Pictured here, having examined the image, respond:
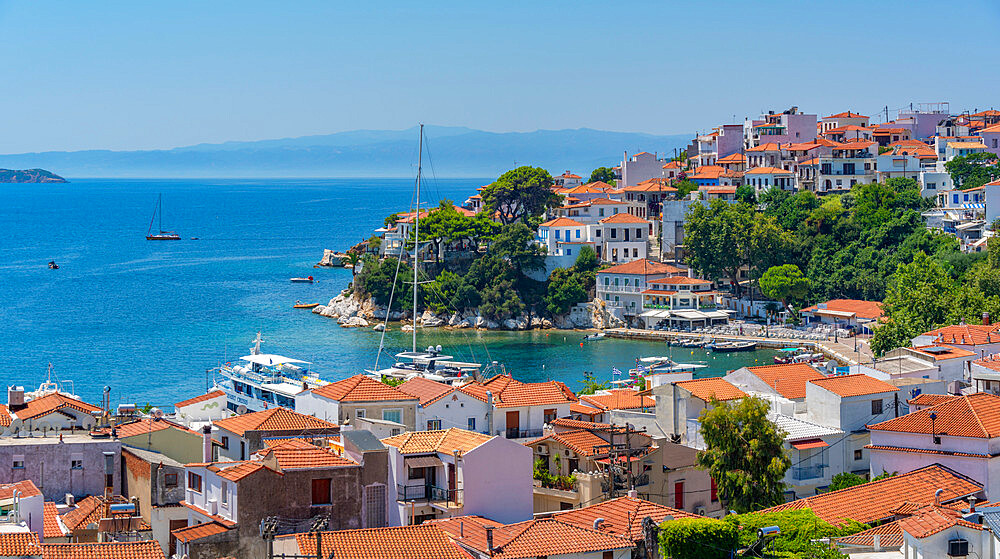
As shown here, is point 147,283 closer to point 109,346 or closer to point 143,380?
point 109,346

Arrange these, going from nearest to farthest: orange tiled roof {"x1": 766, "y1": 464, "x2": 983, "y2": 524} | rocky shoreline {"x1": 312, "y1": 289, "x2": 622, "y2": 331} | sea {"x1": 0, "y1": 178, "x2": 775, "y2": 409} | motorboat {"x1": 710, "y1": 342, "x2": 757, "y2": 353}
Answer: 1. orange tiled roof {"x1": 766, "y1": 464, "x2": 983, "y2": 524}
2. sea {"x1": 0, "y1": 178, "x2": 775, "y2": 409}
3. motorboat {"x1": 710, "y1": 342, "x2": 757, "y2": 353}
4. rocky shoreline {"x1": 312, "y1": 289, "x2": 622, "y2": 331}

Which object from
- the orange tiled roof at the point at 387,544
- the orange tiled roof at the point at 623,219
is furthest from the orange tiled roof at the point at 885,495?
the orange tiled roof at the point at 623,219

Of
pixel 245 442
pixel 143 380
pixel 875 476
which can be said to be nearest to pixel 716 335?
pixel 143 380

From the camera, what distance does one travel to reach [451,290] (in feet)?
236

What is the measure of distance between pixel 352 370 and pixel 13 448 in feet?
105

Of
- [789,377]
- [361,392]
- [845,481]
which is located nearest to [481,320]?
[789,377]

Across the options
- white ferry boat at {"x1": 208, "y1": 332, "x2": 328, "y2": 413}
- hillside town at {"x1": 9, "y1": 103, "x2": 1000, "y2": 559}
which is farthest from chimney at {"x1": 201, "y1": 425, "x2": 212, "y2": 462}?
white ferry boat at {"x1": 208, "y1": 332, "x2": 328, "y2": 413}

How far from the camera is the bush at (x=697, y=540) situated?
59.6 ft

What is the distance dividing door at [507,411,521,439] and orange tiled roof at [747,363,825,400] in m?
6.61

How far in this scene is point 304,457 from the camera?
19.3 m

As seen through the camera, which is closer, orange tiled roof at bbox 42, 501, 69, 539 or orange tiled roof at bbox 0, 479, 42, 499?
→ orange tiled roof at bbox 42, 501, 69, 539

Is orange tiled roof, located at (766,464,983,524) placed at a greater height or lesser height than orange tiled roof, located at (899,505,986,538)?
lesser

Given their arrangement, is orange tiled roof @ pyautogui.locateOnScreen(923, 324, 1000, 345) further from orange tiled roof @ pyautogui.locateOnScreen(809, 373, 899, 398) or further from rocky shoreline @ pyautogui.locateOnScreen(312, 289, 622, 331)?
rocky shoreline @ pyautogui.locateOnScreen(312, 289, 622, 331)

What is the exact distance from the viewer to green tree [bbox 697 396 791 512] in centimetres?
2361
